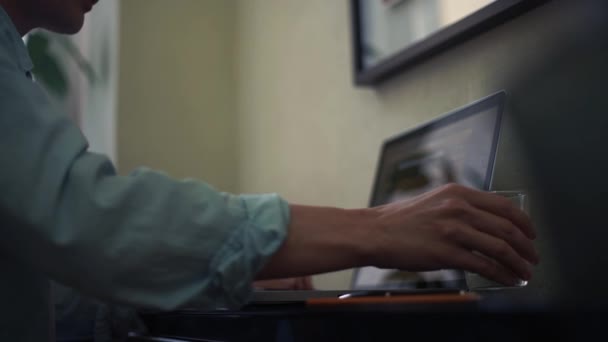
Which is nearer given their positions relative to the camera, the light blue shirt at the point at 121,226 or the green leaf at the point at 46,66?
the light blue shirt at the point at 121,226

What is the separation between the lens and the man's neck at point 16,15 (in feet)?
2.12

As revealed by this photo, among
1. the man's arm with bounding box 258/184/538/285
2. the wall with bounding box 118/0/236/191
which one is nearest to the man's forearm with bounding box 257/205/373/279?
the man's arm with bounding box 258/184/538/285

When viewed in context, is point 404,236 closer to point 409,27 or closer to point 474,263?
point 474,263

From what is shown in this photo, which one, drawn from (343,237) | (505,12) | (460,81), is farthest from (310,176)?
(343,237)

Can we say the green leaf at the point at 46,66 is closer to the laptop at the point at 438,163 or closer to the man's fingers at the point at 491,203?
the laptop at the point at 438,163

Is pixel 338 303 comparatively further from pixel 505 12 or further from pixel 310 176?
pixel 310 176

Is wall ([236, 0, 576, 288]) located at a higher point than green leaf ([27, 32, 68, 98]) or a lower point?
lower

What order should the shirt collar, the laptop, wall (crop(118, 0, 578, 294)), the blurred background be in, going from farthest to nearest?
the blurred background, wall (crop(118, 0, 578, 294)), the laptop, the shirt collar

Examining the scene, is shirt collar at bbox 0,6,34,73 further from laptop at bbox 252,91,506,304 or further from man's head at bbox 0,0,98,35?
laptop at bbox 252,91,506,304

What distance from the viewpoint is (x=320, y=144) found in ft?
3.85

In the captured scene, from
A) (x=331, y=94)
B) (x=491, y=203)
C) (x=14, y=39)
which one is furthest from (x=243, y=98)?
(x=491, y=203)

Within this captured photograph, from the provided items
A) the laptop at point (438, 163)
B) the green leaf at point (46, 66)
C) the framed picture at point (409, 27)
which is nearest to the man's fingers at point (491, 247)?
the laptop at point (438, 163)

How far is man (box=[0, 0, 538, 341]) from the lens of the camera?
0.37 meters

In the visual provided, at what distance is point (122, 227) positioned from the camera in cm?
37
